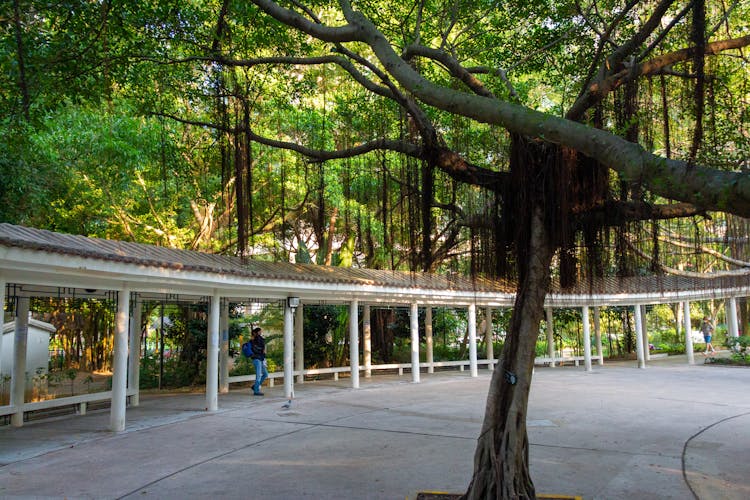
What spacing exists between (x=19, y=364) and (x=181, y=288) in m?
2.70

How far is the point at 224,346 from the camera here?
521 inches

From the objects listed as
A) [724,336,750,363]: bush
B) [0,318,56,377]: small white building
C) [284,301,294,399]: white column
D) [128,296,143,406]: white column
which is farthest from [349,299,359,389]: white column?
[724,336,750,363]: bush

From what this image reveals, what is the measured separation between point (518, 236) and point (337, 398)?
26.6 ft

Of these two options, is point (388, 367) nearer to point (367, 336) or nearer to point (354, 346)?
point (367, 336)

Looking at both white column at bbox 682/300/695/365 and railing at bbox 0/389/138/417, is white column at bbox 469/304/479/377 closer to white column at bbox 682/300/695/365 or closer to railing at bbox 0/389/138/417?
white column at bbox 682/300/695/365

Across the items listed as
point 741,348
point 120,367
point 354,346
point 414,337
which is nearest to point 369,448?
point 120,367

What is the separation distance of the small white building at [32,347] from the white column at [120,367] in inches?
110

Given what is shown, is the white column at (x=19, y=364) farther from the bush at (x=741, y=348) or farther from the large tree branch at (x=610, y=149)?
the bush at (x=741, y=348)

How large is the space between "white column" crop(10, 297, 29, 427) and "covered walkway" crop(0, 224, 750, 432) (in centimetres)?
2

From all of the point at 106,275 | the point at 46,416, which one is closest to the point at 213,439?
the point at 106,275

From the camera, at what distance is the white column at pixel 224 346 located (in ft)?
42.8

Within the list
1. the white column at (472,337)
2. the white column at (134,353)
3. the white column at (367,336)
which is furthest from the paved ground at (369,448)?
the white column at (367,336)

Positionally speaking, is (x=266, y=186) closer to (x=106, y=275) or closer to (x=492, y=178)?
(x=106, y=275)

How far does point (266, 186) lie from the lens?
15703mm
